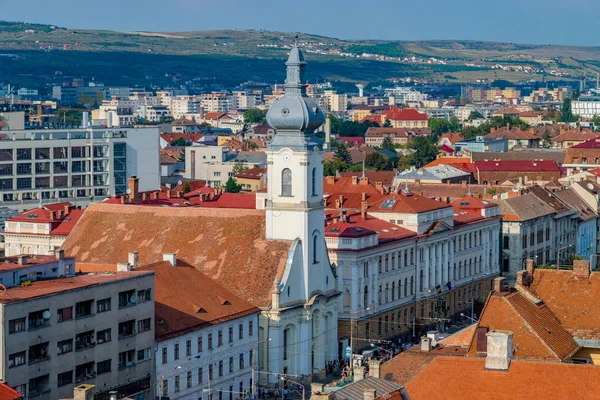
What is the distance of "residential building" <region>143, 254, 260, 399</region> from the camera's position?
79.7 metres

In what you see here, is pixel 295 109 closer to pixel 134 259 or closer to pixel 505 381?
pixel 134 259

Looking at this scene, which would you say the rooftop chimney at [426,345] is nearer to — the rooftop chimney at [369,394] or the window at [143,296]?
the window at [143,296]

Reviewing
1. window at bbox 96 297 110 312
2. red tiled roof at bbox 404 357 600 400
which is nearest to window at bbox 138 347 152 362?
window at bbox 96 297 110 312

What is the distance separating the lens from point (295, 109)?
94.1 metres

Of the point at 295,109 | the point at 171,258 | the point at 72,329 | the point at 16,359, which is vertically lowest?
the point at 16,359

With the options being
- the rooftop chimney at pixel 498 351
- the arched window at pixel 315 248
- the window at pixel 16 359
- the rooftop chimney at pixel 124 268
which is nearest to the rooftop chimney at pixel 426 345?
the rooftop chimney at pixel 498 351

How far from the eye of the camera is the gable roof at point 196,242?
9206cm

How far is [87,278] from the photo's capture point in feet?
249

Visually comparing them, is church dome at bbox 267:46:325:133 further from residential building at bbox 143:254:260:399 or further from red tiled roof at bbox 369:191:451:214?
red tiled roof at bbox 369:191:451:214

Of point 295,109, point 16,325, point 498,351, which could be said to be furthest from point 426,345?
point 295,109

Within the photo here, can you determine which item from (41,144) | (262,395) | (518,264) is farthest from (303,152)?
(41,144)

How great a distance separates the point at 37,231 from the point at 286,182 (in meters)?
28.1

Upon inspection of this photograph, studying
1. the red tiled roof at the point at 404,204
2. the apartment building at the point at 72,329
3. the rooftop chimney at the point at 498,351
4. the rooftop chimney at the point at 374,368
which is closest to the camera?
the rooftop chimney at the point at 498,351

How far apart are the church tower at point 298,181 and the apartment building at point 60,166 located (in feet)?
307
